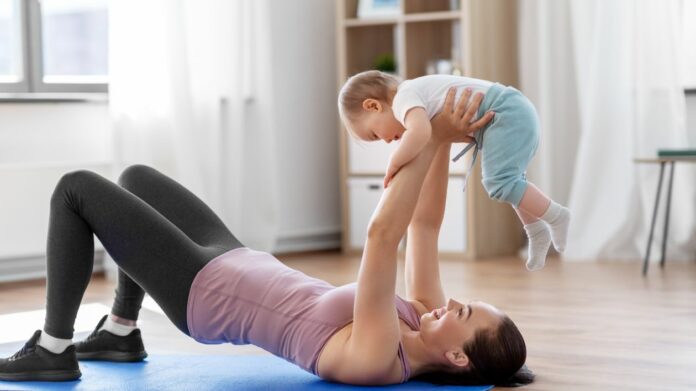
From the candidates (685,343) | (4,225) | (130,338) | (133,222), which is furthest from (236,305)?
(4,225)

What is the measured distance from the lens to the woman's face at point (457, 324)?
216 centimetres

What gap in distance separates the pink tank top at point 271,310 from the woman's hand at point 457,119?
36cm

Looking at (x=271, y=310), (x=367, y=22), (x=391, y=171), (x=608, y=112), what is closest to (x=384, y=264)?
(x=391, y=171)

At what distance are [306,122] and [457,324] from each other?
11.8ft

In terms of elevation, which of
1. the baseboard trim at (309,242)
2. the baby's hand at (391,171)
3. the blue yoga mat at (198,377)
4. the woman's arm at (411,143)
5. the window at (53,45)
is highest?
the window at (53,45)

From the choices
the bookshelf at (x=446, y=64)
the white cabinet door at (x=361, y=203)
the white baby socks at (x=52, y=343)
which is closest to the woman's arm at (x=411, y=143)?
the white baby socks at (x=52, y=343)

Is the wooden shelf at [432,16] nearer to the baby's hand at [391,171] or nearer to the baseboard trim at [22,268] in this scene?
the baseboard trim at [22,268]

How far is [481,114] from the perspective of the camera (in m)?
2.32

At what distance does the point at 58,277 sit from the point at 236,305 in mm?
381

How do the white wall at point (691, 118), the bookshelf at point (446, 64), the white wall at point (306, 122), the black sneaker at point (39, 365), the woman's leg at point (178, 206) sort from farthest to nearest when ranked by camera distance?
1. the white wall at point (306, 122)
2. the bookshelf at point (446, 64)
3. the white wall at point (691, 118)
4. the woman's leg at point (178, 206)
5. the black sneaker at point (39, 365)

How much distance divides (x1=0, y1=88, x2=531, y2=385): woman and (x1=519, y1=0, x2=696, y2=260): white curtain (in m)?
2.77

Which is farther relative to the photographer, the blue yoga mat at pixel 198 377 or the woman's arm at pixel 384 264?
the blue yoga mat at pixel 198 377

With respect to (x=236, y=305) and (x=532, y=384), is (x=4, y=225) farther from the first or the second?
(x=532, y=384)

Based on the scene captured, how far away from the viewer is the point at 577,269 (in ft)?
15.4
